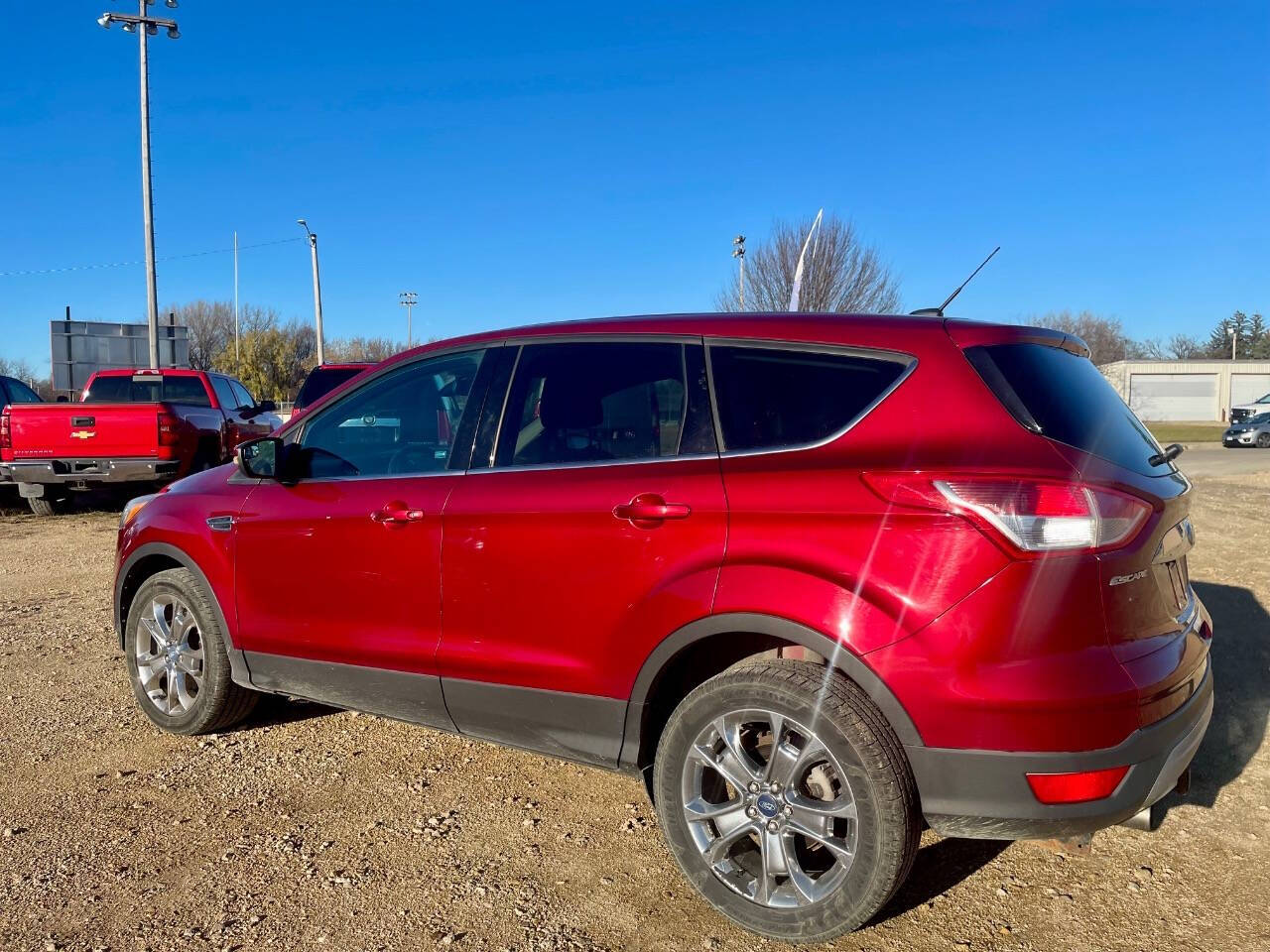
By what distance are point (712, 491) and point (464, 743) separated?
2148 mm

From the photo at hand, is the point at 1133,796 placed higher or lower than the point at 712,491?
lower

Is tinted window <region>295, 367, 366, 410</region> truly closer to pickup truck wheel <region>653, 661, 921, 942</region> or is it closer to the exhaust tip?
pickup truck wheel <region>653, 661, 921, 942</region>

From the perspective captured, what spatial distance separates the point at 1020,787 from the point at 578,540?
1442 millimetres

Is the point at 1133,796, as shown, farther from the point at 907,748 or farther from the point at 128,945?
the point at 128,945

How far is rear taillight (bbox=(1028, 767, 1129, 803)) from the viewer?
2465 mm

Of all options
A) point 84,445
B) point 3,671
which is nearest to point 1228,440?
point 84,445

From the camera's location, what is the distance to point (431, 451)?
365 centimetres

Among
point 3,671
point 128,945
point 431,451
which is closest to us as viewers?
point 128,945

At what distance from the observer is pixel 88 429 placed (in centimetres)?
1089

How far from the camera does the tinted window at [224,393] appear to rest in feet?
44.2

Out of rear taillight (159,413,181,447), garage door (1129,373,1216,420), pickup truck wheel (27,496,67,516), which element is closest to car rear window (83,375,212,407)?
pickup truck wheel (27,496,67,516)

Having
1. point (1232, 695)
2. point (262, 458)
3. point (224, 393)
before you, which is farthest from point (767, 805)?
point (224, 393)

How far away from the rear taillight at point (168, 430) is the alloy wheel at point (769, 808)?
9.72 m

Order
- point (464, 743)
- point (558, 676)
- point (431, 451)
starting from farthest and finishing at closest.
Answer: point (464, 743), point (431, 451), point (558, 676)
